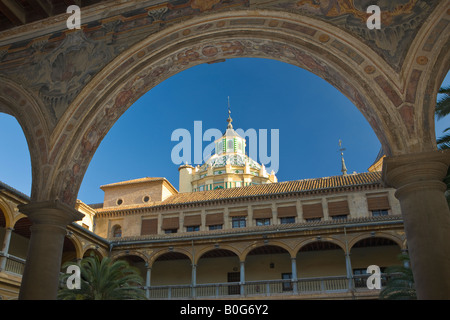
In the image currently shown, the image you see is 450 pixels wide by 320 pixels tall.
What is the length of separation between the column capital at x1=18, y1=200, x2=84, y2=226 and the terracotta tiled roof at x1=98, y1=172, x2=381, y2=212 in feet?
79.7

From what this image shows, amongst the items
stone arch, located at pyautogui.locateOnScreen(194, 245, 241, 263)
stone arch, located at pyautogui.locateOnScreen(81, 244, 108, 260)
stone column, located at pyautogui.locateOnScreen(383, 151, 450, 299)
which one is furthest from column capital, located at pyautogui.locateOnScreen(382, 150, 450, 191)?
stone arch, located at pyautogui.locateOnScreen(81, 244, 108, 260)

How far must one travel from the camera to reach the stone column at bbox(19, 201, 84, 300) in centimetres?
722

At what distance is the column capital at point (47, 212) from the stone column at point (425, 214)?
5.57 m

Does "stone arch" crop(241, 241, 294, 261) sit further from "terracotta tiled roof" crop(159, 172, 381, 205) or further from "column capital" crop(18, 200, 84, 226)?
"column capital" crop(18, 200, 84, 226)

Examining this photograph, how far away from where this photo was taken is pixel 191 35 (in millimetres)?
8531

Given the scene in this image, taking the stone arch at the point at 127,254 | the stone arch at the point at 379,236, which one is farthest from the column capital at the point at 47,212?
the stone arch at the point at 127,254

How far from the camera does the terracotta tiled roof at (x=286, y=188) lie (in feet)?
101

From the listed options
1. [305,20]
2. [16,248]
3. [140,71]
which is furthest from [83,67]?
[16,248]

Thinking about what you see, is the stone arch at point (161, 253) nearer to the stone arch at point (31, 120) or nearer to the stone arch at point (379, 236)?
the stone arch at point (379, 236)

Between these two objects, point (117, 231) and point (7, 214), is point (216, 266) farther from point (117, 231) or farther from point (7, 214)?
point (7, 214)

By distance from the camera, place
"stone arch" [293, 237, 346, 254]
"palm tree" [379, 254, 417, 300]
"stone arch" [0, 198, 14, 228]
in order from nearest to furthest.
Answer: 1. "palm tree" [379, 254, 417, 300]
2. "stone arch" [0, 198, 14, 228]
3. "stone arch" [293, 237, 346, 254]

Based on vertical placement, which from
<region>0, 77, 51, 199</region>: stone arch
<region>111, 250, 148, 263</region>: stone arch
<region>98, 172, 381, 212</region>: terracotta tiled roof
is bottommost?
<region>0, 77, 51, 199</region>: stone arch

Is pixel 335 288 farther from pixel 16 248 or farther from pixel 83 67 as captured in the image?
pixel 83 67
